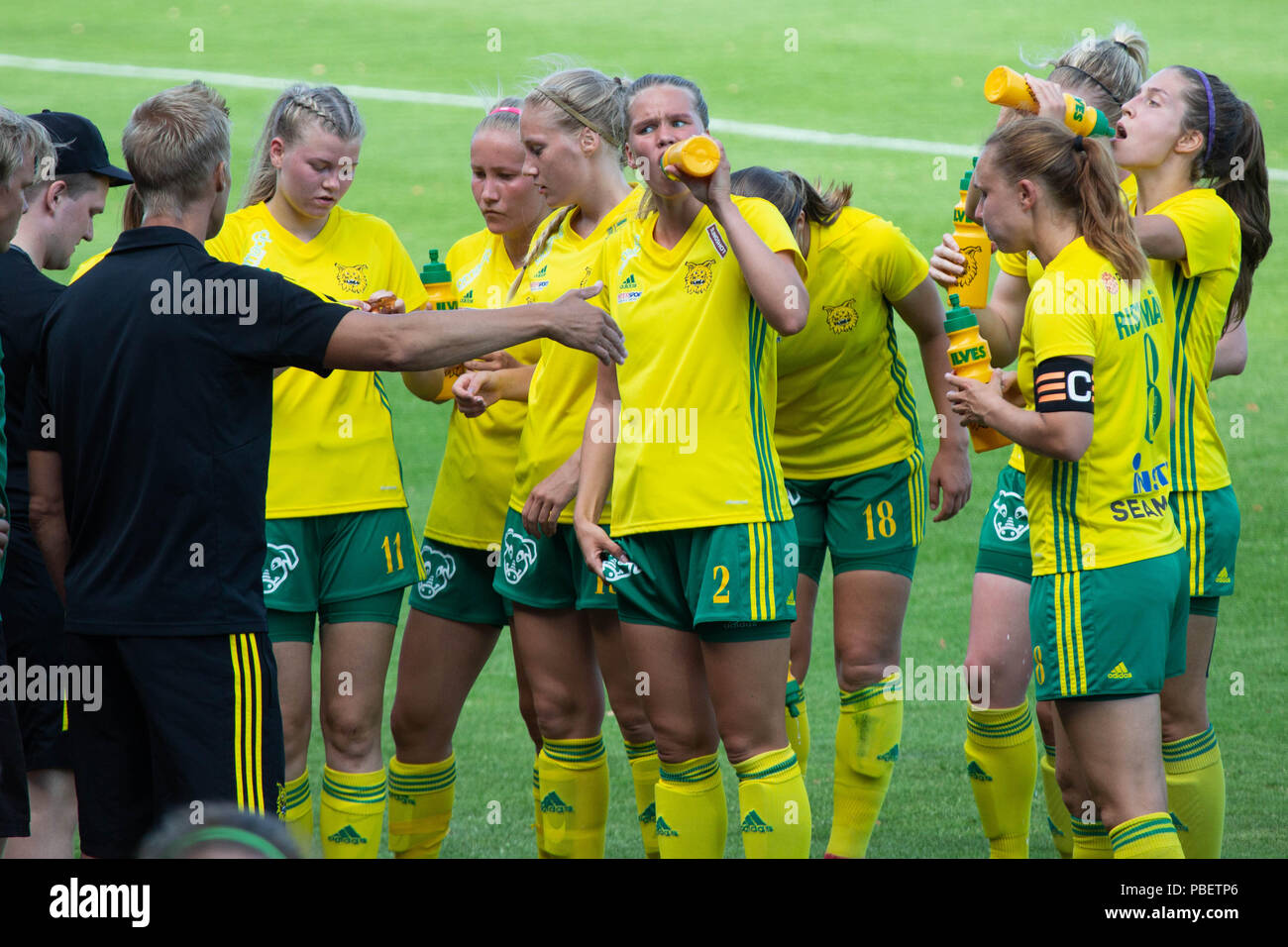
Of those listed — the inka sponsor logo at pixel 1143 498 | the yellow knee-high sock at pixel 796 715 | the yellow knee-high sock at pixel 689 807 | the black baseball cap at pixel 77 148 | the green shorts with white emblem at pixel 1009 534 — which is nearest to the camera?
the inka sponsor logo at pixel 1143 498

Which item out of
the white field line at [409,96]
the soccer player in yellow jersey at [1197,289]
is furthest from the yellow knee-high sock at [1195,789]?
the white field line at [409,96]

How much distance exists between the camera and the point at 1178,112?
4082 mm

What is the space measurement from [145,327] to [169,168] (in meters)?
0.36

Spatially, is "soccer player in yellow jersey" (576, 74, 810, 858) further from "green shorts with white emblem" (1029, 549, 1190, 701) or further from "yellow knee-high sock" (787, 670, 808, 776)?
"yellow knee-high sock" (787, 670, 808, 776)

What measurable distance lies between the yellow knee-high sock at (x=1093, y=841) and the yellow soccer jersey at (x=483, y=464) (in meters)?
1.79

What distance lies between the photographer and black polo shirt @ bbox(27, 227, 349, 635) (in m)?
3.31

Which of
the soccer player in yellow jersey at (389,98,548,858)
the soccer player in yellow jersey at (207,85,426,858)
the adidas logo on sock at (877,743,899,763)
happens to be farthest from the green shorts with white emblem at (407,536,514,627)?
the adidas logo on sock at (877,743,899,763)

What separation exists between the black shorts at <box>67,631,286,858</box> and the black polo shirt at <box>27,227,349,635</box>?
0.06 meters

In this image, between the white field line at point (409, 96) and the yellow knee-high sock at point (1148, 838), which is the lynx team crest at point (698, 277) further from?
the white field line at point (409, 96)

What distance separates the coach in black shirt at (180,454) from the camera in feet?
10.9
